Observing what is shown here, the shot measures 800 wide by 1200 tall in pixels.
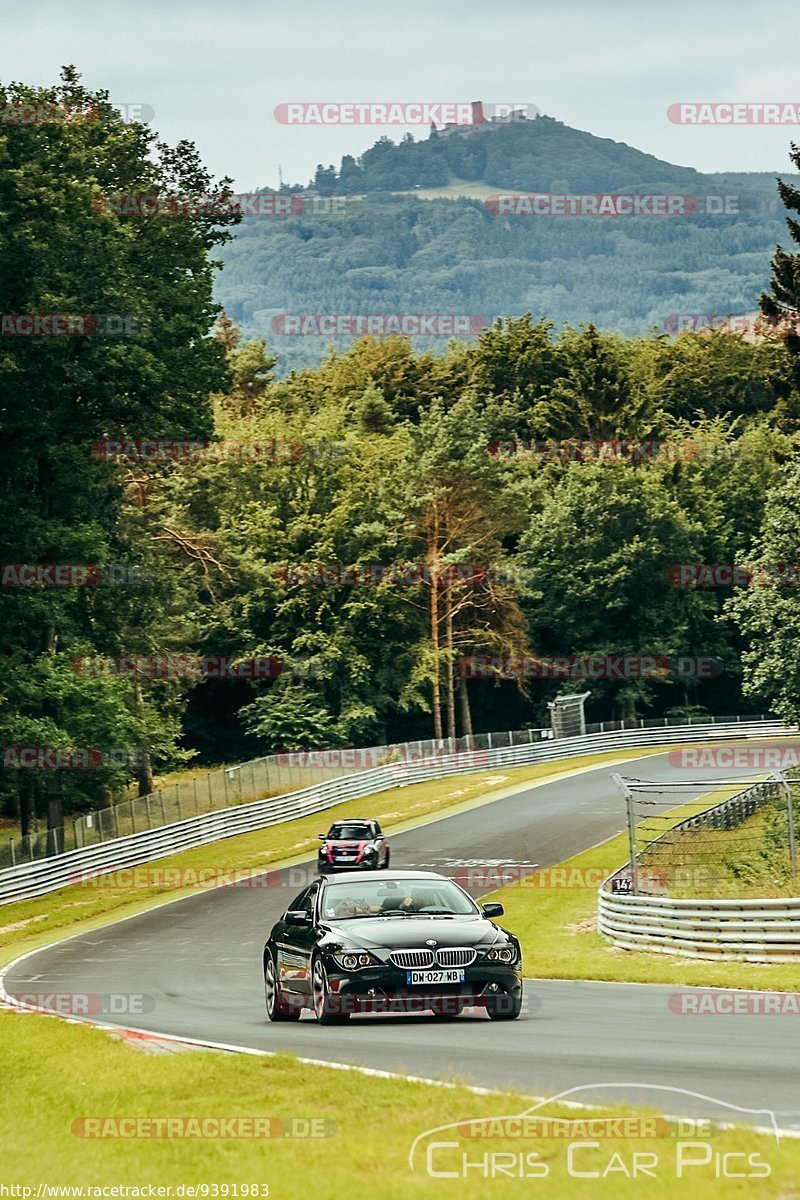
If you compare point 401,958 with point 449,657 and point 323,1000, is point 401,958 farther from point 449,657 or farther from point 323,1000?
point 449,657

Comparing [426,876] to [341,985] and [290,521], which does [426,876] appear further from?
[290,521]

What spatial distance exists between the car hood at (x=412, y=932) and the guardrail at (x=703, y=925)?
7508mm

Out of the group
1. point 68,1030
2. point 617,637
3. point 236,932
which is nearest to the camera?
point 68,1030

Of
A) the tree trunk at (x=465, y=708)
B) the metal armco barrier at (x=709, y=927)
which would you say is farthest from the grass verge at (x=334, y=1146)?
the tree trunk at (x=465, y=708)

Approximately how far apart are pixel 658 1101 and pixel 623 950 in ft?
56.6

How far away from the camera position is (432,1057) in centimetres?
1232

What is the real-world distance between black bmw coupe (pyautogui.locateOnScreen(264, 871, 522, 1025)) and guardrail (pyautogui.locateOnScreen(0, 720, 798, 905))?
28128 mm

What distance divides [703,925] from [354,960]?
9.95 m

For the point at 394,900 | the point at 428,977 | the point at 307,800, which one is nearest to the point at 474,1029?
the point at 428,977

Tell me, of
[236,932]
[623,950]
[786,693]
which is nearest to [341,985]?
[623,950]

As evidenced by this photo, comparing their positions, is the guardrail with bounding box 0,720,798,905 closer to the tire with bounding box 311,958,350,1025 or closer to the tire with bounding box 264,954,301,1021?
the tire with bounding box 264,954,301,1021

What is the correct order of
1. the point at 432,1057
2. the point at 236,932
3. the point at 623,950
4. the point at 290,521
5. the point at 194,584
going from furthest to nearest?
the point at 290,521, the point at 194,584, the point at 236,932, the point at 623,950, the point at 432,1057

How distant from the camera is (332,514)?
255 feet

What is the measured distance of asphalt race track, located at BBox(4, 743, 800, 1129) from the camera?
10.3 meters
